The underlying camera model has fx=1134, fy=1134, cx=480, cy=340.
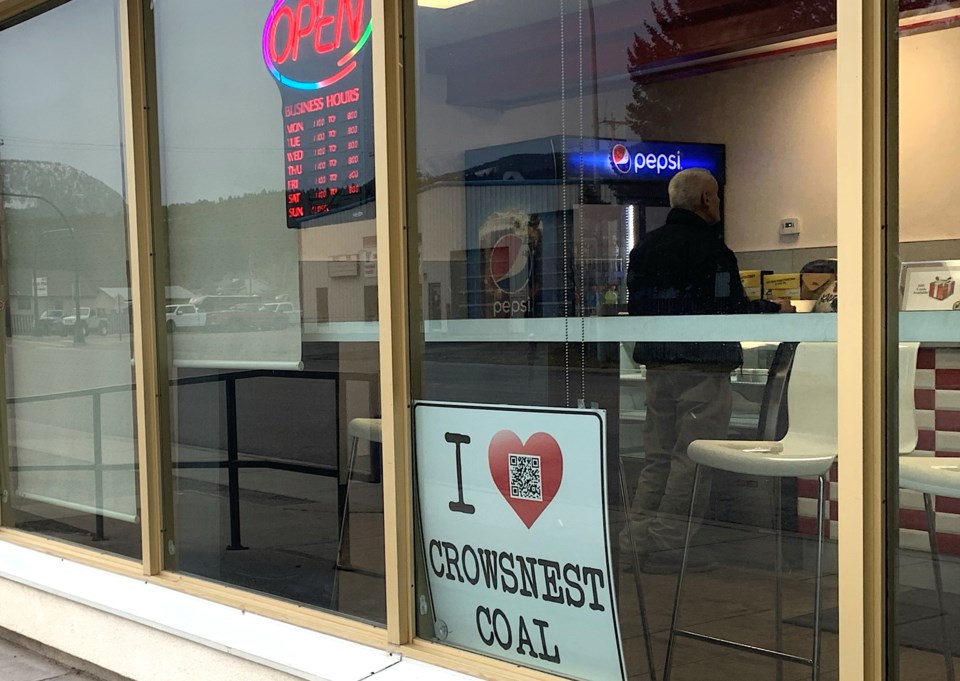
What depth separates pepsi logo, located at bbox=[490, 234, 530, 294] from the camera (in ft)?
9.28

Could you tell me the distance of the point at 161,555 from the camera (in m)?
3.77

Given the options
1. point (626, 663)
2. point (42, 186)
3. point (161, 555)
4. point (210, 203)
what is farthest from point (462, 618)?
point (42, 186)

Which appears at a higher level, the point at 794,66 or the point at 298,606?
the point at 794,66

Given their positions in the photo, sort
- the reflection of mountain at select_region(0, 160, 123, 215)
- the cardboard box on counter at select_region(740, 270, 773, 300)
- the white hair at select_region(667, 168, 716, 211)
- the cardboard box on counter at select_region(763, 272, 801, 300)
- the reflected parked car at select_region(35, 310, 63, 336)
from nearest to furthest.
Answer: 1. the cardboard box on counter at select_region(763, 272, 801, 300)
2. the cardboard box on counter at select_region(740, 270, 773, 300)
3. the white hair at select_region(667, 168, 716, 211)
4. the reflection of mountain at select_region(0, 160, 123, 215)
5. the reflected parked car at select_region(35, 310, 63, 336)

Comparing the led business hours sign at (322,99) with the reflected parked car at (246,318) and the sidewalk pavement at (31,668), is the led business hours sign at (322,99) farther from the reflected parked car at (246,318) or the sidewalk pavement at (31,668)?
the sidewalk pavement at (31,668)

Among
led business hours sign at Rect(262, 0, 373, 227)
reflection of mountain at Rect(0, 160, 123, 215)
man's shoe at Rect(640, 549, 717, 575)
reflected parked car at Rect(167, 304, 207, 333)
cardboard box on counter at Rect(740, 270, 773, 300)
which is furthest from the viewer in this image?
reflection of mountain at Rect(0, 160, 123, 215)

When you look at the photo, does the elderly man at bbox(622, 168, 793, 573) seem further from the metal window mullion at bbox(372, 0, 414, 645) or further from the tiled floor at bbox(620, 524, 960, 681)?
the metal window mullion at bbox(372, 0, 414, 645)

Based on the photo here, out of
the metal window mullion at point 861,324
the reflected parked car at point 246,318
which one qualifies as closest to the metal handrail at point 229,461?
the reflected parked car at point 246,318

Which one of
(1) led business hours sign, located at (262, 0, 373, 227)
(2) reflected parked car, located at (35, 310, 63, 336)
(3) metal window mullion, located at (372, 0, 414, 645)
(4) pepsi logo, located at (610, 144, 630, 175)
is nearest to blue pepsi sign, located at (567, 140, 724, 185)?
(4) pepsi logo, located at (610, 144, 630, 175)

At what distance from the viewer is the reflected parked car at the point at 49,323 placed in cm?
434

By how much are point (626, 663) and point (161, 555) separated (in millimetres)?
1862

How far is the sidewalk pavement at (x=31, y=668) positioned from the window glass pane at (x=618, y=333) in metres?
1.69

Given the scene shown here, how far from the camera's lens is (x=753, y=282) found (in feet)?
7.97

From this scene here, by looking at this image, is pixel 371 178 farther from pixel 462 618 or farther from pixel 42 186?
pixel 42 186
